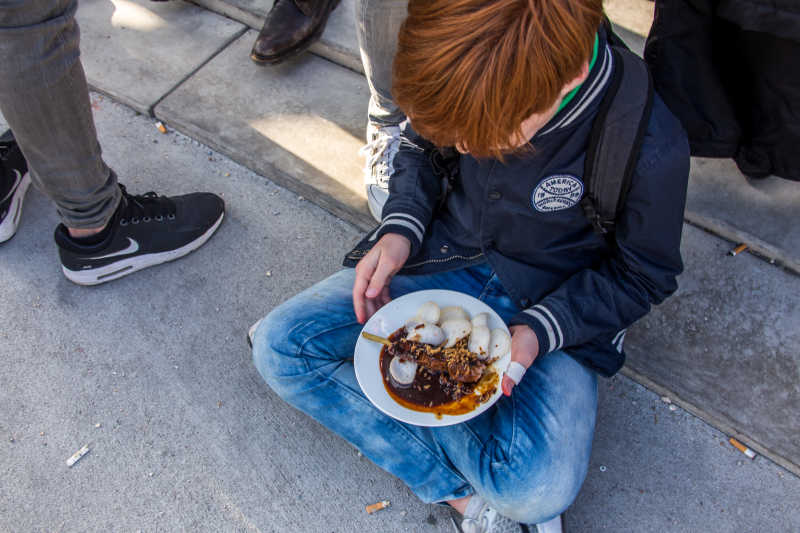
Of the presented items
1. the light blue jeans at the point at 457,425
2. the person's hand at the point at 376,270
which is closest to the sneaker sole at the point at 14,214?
the light blue jeans at the point at 457,425

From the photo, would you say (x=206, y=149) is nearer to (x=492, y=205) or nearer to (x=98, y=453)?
(x=98, y=453)

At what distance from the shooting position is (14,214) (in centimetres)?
210

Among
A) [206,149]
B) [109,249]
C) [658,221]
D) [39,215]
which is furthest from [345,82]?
[658,221]

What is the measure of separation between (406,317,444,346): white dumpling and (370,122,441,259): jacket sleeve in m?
0.30

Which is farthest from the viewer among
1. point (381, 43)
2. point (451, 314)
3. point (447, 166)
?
point (381, 43)

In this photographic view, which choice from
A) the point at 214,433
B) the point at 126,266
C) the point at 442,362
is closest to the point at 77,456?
the point at 214,433

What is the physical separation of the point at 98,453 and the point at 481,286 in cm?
144

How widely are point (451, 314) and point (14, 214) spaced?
1.98m

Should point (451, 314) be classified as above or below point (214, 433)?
above

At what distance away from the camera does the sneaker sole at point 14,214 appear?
6.75 feet

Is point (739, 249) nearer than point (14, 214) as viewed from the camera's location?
Yes

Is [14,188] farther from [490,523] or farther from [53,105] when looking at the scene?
[490,523]

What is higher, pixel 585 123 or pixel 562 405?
pixel 585 123

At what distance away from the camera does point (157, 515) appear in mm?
1590
